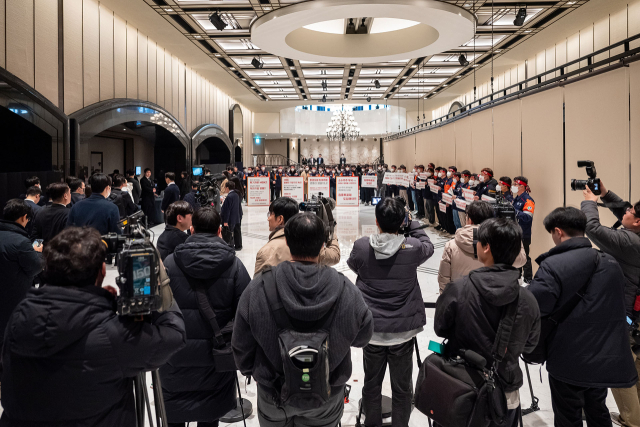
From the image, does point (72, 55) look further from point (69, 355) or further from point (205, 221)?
point (69, 355)

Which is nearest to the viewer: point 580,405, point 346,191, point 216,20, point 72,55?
point 580,405

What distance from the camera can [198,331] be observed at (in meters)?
2.13

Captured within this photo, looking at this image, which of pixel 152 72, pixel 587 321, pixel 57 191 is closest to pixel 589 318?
pixel 587 321

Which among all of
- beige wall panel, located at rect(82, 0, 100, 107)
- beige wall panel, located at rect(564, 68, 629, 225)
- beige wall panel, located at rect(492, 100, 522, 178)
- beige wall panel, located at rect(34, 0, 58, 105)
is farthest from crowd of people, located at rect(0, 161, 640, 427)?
beige wall panel, located at rect(82, 0, 100, 107)

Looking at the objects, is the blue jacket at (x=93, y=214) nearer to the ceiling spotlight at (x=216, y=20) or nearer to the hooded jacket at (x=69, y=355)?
the hooded jacket at (x=69, y=355)

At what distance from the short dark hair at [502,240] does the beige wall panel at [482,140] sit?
7.00m

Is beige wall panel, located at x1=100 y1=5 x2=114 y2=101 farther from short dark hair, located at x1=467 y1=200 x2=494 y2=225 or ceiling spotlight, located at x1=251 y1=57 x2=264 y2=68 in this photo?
short dark hair, located at x1=467 y1=200 x2=494 y2=225

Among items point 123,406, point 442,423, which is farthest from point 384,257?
point 123,406

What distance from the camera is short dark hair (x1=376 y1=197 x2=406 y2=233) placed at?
2.51 m

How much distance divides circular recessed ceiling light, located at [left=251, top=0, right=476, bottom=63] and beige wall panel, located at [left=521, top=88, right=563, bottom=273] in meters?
2.58

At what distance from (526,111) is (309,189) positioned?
6530 mm

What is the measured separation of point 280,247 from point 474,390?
1214 mm

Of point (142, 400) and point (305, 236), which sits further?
point (305, 236)

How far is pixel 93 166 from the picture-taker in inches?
536
